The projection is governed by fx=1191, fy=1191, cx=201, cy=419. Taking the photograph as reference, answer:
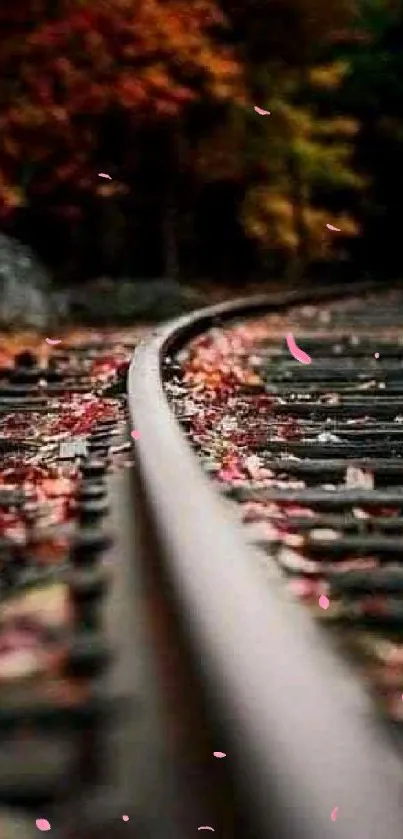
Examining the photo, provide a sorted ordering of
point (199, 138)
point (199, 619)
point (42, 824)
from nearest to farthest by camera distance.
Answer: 1. point (199, 619)
2. point (42, 824)
3. point (199, 138)

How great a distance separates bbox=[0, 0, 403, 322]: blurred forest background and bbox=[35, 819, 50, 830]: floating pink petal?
957 cm

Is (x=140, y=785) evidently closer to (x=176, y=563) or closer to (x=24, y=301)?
(x=176, y=563)

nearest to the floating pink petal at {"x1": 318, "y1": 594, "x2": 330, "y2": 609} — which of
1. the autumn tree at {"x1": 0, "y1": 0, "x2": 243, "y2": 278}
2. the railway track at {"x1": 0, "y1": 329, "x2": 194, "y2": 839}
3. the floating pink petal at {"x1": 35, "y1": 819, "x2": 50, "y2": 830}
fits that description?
the railway track at {"x1": 0, "y1": 329, "x2": 194, "y2": 839}

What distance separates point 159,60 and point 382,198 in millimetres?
14413

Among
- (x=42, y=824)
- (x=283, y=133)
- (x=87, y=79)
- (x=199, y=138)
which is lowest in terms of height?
(x=42, y=824)

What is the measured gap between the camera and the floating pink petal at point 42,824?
1237mm

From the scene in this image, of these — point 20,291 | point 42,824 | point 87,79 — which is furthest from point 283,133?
point 42,824

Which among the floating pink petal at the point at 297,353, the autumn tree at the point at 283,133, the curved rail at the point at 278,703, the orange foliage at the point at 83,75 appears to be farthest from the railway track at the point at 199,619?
the autumn tree at the point at 283,133

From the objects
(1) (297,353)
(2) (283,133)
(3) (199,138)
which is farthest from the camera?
(2) (283,133)

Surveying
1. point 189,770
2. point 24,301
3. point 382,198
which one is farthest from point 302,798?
point 382,198

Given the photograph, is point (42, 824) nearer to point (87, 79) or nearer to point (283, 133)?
point (87, 79)

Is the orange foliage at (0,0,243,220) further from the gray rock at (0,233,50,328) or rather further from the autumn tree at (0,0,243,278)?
the gray rock at (0,233,50,328)

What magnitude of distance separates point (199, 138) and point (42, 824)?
17057 millimetres

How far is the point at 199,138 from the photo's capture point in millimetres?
17672
